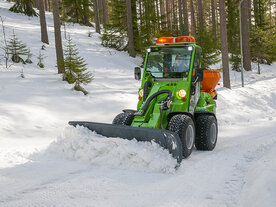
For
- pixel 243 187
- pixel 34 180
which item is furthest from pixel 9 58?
pixel 243 187

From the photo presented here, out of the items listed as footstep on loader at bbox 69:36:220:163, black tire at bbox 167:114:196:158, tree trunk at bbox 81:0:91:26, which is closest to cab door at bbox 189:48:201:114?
footstep on loader at bbox 69:36:220:163

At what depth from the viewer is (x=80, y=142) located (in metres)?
5.06

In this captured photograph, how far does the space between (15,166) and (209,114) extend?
13.5ft

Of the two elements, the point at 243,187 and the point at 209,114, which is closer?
the point at 243,187

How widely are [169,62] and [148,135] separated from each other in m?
2.22

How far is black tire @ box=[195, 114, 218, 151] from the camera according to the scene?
5.87 meters

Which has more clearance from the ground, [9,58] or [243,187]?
[9,58]

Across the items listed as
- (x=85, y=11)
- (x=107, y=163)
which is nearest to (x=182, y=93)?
(x=107, y=163)

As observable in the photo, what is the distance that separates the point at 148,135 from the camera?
4.75 meters

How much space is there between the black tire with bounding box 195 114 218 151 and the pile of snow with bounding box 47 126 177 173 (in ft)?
5.00

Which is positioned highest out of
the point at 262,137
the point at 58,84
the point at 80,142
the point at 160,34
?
the point at 160,34

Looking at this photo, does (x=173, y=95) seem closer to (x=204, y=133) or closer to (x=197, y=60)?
(x=204, y=133)

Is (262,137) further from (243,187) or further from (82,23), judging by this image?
(82,23)

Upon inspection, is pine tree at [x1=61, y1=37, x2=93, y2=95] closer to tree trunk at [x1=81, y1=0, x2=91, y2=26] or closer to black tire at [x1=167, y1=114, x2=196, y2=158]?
→ black tire at [x1=167, y1=114, x2=196, y2=158]
